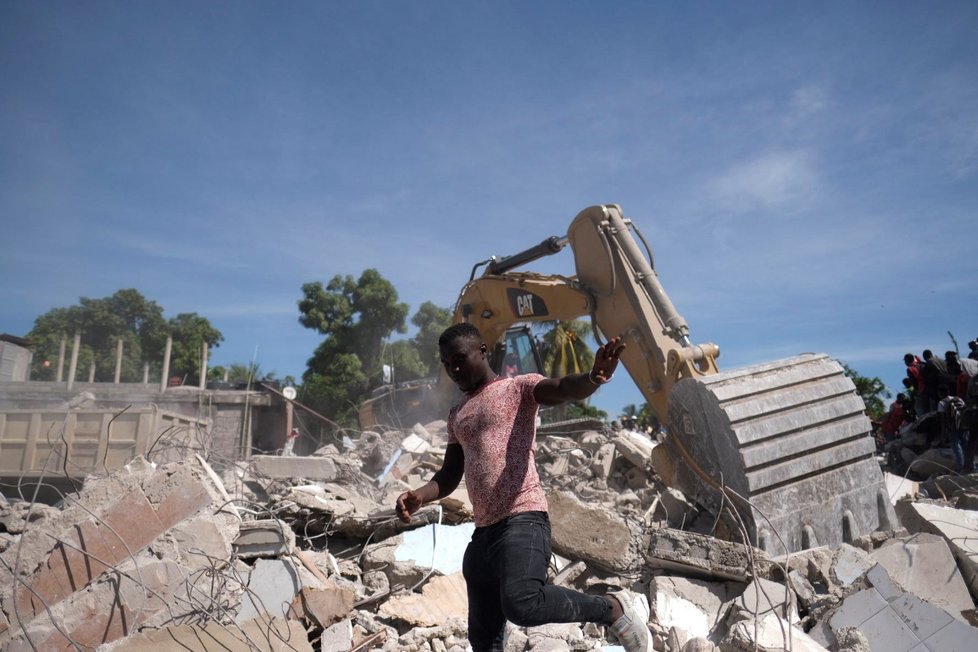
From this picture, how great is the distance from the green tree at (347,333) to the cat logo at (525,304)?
19.1 meters

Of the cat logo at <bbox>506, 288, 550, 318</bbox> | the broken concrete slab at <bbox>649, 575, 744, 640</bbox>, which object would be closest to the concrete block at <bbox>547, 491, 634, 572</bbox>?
the broken concrete slab at <bbox>649, 575, 744, 640</bbox>

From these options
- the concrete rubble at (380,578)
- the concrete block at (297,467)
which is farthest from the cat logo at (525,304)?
the concrete rubble at (380,578)

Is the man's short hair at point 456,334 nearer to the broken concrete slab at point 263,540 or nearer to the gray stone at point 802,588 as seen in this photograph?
the broken concrete slab at point 263,540

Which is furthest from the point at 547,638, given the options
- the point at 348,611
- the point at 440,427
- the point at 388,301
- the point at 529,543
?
the point at 388,301

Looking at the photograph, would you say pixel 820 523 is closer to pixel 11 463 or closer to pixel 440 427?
pixel 440 427

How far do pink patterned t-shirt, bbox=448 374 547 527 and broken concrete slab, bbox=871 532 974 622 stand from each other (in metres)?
2.38

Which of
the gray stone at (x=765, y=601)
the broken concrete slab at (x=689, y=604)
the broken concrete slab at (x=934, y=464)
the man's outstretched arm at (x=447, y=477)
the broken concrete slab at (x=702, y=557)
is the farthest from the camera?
the broken concrete slab at (x=934, y=464)

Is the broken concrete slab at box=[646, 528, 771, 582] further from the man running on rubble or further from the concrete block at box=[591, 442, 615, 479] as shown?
the concrete block at box=[591, 442, 615, 479]

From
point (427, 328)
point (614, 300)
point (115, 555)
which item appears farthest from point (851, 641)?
point (427, 328)

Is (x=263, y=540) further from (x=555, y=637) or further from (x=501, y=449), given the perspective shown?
(x=501, y=449)

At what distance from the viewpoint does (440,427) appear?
11.2 metres

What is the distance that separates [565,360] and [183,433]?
16.3 metres

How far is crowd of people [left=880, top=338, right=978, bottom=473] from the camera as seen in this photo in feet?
24.6

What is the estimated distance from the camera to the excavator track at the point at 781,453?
4.62 meters
